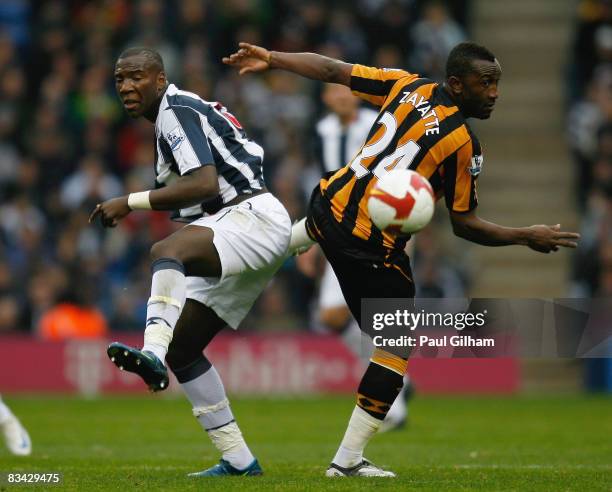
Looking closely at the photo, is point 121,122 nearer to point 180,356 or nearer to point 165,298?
point 180,356

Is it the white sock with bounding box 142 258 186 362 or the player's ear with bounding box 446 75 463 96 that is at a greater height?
the player's ear with bounding box 446 75 463 96

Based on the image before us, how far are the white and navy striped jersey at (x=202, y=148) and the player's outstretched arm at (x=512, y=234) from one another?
1259 mm

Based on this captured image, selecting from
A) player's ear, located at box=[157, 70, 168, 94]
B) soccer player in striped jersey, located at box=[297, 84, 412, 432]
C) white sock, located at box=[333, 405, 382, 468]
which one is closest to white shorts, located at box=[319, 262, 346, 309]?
soccer player in striped jersey, located at box=[297, 84, 412, 432]

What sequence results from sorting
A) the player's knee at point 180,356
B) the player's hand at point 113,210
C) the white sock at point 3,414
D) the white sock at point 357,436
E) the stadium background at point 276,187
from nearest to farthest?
the player's hand at point 113,210 < the white sock at point 357,436 < the player's knee at point 180,356 < the white sock at point 3,414 < the stadium background at point 276,187

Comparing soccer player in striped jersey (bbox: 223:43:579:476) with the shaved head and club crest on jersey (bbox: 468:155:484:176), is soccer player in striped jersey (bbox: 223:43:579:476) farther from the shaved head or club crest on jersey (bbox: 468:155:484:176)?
the shaved head

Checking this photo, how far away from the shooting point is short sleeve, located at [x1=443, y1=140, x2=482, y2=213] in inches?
280

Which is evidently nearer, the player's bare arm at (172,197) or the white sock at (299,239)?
the player's bare arm at (172,197)

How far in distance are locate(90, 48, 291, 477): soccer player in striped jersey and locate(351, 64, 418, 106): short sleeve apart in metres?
0.76

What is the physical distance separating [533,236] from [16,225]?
1122 cm

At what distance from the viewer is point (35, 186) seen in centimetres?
1770

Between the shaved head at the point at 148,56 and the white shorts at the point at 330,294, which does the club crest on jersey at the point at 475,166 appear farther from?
the white shorts at the point at 330,294

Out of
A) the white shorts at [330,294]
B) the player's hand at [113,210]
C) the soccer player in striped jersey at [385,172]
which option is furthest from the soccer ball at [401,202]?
the white shorts at [330,294]

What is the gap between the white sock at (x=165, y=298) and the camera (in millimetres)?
6773

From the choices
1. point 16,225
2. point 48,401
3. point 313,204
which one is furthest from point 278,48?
point 313,204
